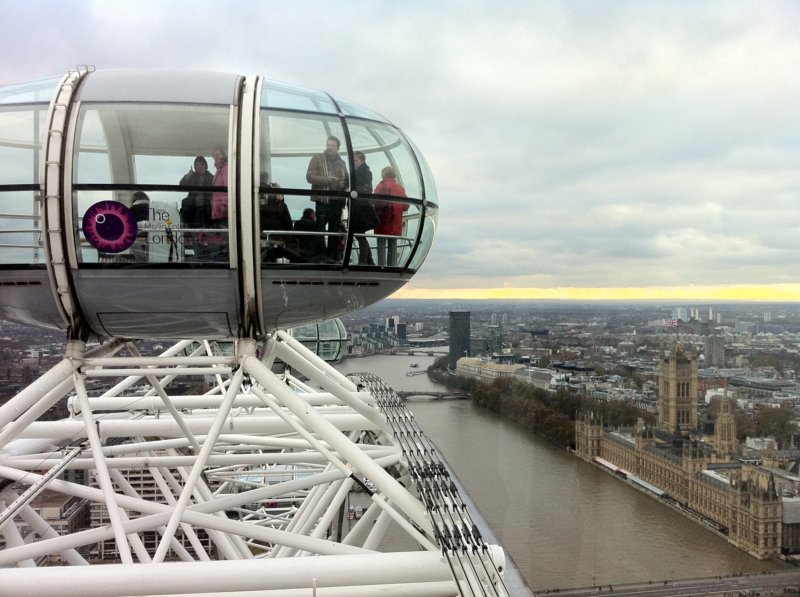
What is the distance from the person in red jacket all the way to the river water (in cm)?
318

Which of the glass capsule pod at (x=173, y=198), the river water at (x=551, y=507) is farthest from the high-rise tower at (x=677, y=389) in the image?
the glass capsule pod at (x=173, y=198)

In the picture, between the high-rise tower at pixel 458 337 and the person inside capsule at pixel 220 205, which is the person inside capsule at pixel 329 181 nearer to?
the person inside capsule at pixel 220 205

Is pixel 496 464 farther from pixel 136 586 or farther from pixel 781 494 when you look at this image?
pixel 136 586

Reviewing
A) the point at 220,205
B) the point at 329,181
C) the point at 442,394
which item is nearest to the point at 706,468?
the point at 442,394

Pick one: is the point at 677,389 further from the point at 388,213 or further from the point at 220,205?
the point at 220,205

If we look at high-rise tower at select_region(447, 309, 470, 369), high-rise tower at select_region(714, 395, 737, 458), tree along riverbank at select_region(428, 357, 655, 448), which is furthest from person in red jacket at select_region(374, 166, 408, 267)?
tree along riverbank at select_region(428, 357, 655, 448)

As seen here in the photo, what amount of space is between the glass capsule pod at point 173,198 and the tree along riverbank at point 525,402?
16.4 feet

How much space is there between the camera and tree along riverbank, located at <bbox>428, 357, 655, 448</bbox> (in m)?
6.63

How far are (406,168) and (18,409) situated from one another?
1414 millimetres

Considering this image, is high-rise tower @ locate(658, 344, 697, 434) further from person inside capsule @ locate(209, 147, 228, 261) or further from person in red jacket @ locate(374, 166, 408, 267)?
person inside capsule @ locate(209, 147, 228, 261)

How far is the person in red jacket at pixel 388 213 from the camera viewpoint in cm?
210

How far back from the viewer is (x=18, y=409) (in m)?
1.94

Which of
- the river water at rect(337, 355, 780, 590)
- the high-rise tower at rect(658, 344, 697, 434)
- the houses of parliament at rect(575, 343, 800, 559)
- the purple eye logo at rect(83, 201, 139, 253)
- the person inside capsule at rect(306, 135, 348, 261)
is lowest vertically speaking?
the river water at rect(337, 355, 780, 590)

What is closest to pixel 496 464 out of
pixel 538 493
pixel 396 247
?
pixel 538 493
